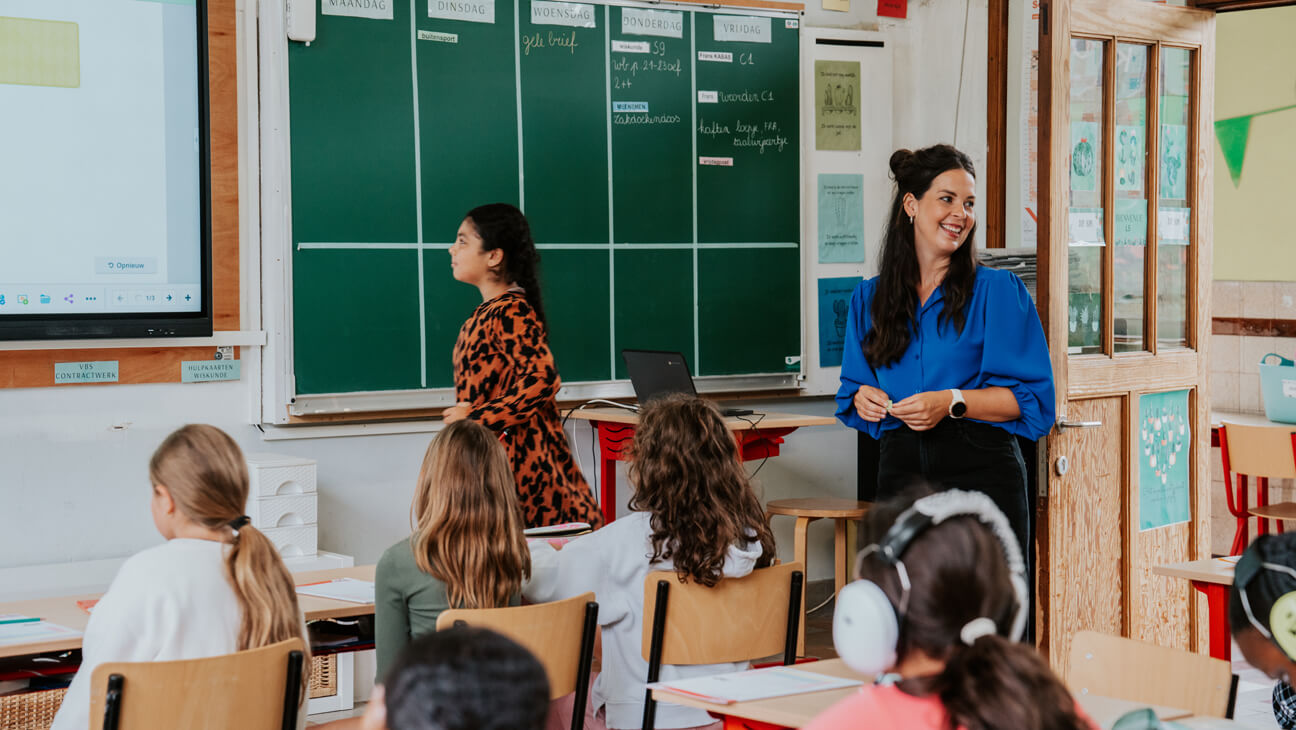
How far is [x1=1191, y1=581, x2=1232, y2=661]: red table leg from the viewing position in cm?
303

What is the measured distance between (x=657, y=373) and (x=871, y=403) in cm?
142

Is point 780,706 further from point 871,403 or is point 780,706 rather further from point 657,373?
point 657,373

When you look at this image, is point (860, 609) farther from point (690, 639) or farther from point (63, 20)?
point (63, 20)

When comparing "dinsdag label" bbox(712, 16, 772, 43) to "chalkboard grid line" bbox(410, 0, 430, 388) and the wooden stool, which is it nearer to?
"chalkboard grid line" bbox(410, 0, 430, 388)

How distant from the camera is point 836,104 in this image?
213 inches

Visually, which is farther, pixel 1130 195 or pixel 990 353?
pixel 1130 195

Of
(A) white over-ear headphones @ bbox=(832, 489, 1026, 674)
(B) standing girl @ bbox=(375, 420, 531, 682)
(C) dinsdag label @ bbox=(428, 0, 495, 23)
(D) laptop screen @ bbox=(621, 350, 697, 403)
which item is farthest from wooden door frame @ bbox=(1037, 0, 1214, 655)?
(A) white over-ear headphones @ bbox=(832, 489, 1026, 674)

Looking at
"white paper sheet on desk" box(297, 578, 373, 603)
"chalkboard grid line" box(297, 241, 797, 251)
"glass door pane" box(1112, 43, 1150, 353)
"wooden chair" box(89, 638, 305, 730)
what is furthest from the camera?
"chalkboard grid line" box(297, 241, 797, 251)

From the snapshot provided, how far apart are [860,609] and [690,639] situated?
4.07 ft

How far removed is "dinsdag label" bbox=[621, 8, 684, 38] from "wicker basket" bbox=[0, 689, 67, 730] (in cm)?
302

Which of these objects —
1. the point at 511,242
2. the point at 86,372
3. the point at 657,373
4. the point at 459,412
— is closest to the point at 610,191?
the point at 657,373

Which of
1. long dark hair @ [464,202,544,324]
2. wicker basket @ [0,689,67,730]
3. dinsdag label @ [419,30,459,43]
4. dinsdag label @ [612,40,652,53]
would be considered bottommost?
wicker basket @ [0,689,67,730]

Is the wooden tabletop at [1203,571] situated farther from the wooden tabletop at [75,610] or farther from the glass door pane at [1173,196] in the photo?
the wooden tabletop at [75,610]

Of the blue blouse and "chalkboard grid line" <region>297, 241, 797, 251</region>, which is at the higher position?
"chalkboard grid line" <region>297, 241, 797, 251</region>
